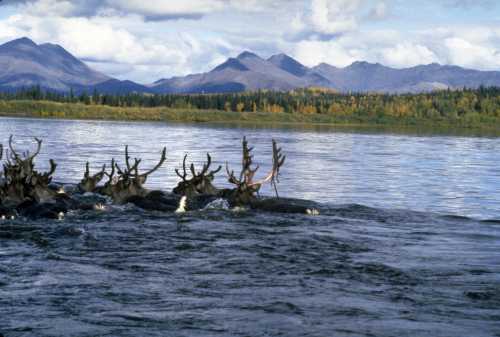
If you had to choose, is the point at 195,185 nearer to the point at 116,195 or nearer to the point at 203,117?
the point at 116,195

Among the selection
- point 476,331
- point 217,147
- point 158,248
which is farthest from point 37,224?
point 217,147

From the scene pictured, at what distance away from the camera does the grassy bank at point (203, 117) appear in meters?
141

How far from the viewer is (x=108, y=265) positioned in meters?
13.6

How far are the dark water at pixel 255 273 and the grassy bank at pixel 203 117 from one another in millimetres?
118151

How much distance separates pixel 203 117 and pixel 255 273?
13402 centimetres

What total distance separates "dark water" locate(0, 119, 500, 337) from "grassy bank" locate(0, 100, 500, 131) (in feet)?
388

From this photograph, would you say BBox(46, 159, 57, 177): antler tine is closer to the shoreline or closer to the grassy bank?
the shoreline

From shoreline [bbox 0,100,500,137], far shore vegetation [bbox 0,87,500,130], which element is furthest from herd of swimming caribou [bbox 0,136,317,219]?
shoreline [bbox 0,100,500,137]

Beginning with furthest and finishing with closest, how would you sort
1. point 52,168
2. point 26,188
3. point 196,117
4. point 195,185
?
point 196,117
point 195,185
point 52,168
point 26,188

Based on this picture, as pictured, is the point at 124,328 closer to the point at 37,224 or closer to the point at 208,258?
the point at 208,258

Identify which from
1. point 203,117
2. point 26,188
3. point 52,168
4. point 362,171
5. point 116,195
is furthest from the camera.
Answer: point 203,117

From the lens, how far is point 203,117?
146m

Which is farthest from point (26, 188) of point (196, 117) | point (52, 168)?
point (196, 117)

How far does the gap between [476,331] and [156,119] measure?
436 feet
